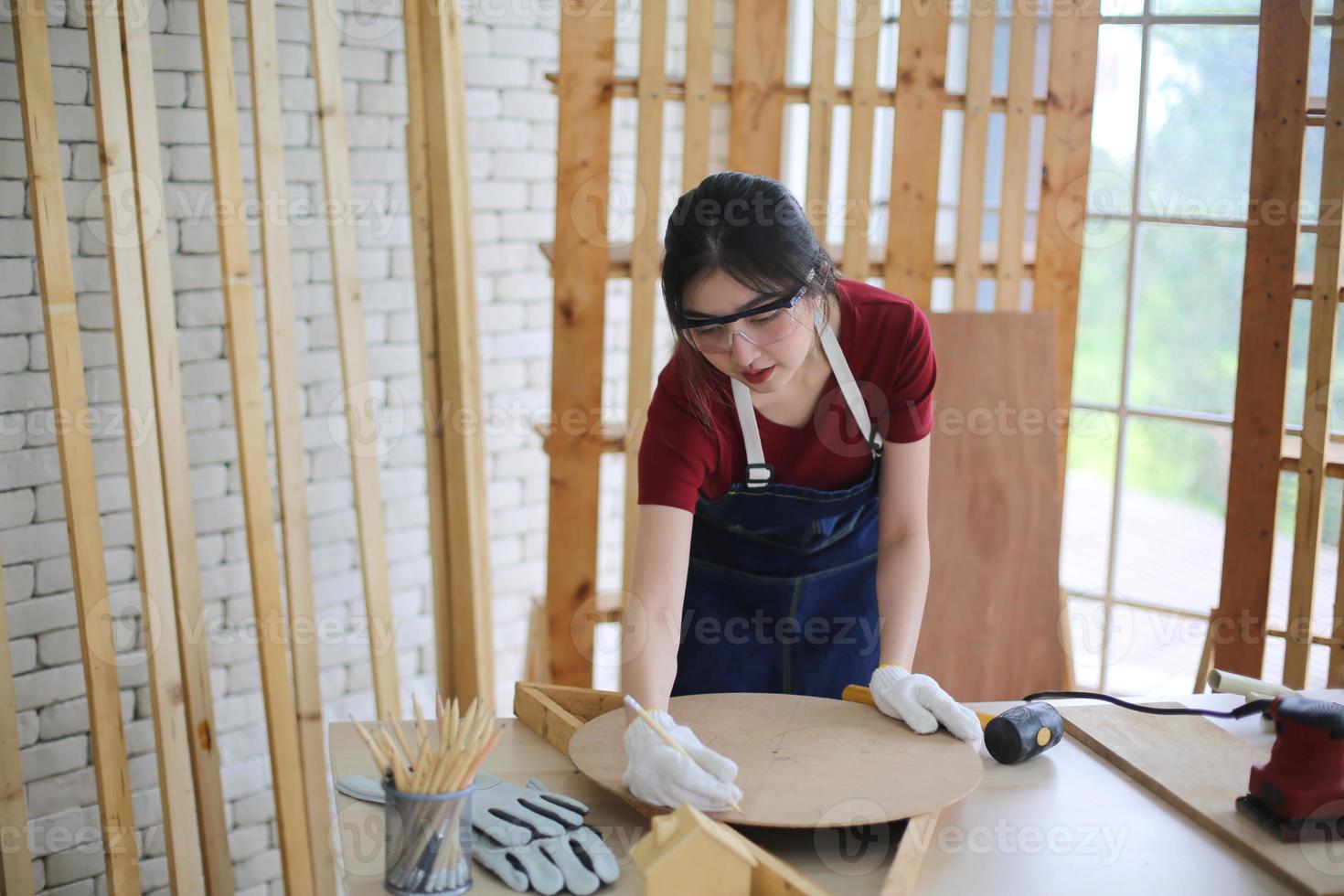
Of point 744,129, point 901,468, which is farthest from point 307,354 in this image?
point 901,468

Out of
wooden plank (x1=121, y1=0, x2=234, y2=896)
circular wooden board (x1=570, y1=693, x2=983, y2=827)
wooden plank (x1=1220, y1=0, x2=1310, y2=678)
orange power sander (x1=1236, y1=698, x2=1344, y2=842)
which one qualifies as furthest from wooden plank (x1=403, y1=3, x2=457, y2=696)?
orange power sander (x1=1236, y1=698, x2=1344, y2=842)

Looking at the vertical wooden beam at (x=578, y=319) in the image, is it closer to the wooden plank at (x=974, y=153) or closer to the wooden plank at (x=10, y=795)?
the wooden plank at (x=974, y=153)

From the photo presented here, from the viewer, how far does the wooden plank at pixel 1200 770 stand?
4.70 feet

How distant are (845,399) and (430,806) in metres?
1.03

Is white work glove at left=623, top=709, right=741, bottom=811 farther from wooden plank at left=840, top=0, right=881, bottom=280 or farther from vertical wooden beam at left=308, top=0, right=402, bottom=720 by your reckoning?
wooden plank at left=840, top=0, right=881, bottom=280

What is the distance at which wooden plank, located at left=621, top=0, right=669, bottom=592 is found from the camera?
9.25 ft

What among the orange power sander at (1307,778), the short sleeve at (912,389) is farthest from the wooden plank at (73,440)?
the orange power sander at (1307,778)

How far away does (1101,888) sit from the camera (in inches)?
55.2

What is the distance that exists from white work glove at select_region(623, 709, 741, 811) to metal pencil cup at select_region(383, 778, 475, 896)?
222 mm

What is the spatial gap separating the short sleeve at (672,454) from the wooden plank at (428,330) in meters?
1.15

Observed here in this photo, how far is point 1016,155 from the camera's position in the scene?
3.09m

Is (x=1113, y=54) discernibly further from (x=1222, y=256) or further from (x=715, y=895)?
(x=715, y=895)

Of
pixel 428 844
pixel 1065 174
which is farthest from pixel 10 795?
pixel 1065 174

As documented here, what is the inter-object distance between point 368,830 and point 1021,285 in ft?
7.71
